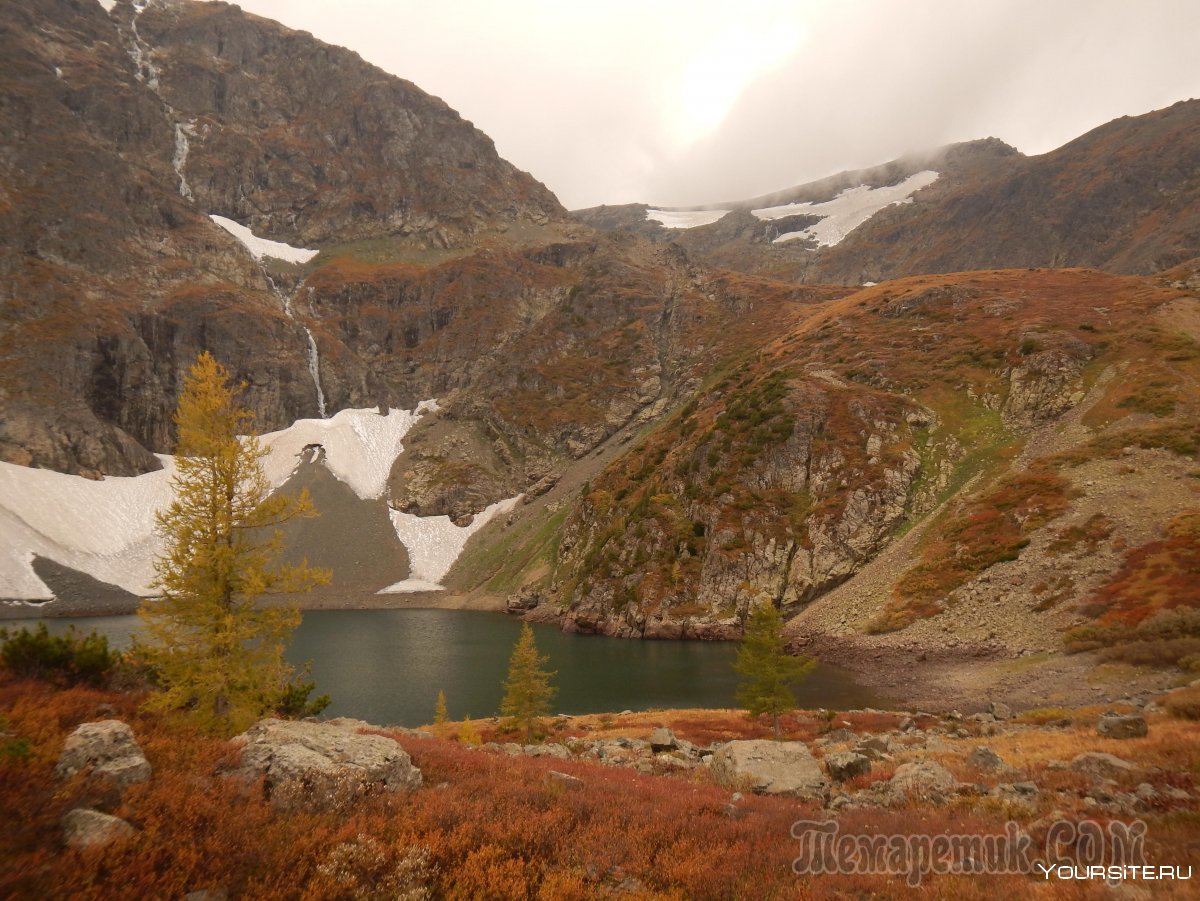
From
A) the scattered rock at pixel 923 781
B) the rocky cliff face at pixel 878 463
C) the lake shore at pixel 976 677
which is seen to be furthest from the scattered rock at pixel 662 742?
the rocky cliff face at pixel 878 463

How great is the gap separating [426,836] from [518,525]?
11069 cm

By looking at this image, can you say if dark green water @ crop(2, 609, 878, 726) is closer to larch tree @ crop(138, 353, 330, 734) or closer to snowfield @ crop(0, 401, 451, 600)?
snowfield @ crop(0, 401, 451, 600)

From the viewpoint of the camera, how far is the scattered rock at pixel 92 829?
5637 mm

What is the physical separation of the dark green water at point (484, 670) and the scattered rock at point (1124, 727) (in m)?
24.2

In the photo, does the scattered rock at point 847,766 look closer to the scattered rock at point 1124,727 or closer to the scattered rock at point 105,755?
the scattered rock at point 1124,727

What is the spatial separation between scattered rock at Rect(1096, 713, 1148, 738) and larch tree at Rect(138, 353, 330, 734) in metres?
23.6

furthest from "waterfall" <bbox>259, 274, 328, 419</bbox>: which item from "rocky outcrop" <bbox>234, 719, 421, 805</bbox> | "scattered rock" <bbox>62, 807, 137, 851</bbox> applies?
"scattered rock" <bbox>62, 807, 137, 851</bbox>

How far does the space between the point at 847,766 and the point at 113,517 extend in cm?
13846

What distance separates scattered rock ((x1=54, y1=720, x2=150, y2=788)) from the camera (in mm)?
6980

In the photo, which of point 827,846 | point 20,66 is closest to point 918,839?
point 827,846

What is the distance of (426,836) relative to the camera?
7359mm

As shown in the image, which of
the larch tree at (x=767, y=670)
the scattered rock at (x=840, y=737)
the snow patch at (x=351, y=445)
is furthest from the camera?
the snow patch at (x=351, y=445)

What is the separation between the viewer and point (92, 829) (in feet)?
19.0

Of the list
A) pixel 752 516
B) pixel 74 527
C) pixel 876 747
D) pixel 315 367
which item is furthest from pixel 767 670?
pixel 315 367
